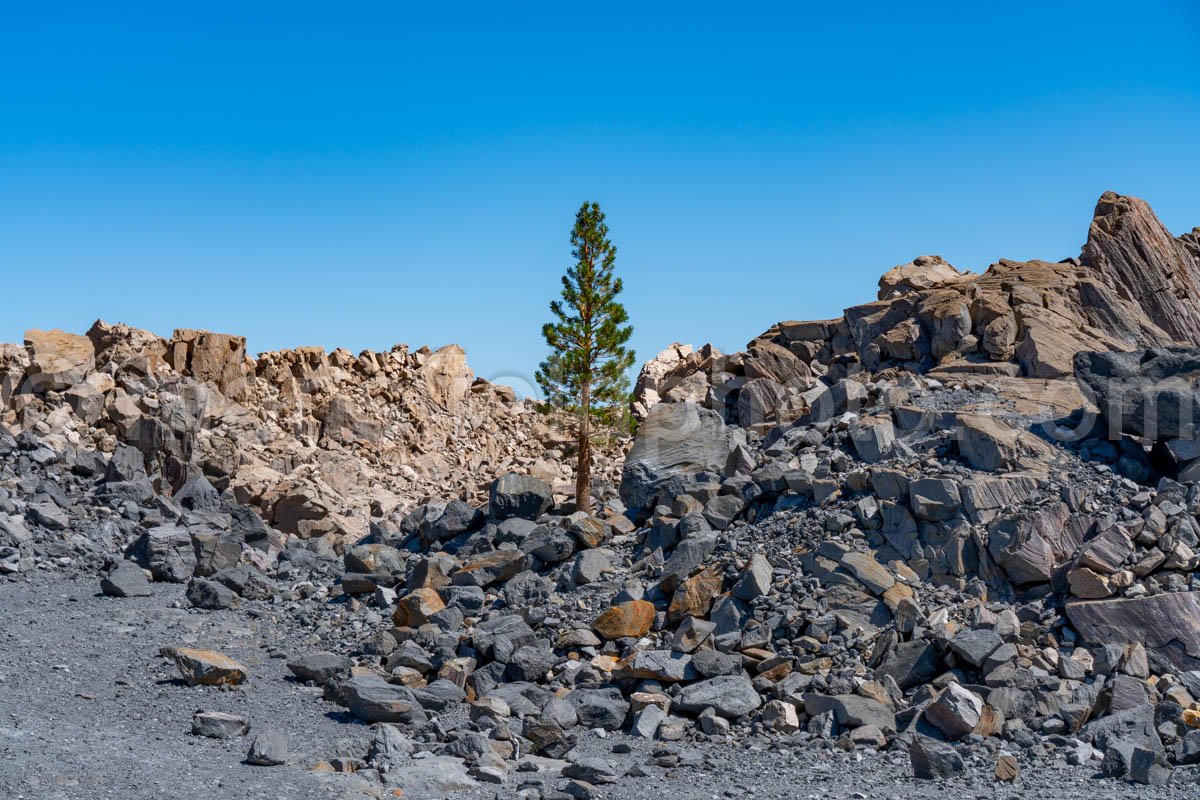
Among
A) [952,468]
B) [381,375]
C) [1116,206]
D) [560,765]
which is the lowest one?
[560,765]

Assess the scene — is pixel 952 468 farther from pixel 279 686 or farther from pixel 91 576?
pixel 91 576

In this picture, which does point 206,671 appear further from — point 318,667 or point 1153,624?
point 1153,624

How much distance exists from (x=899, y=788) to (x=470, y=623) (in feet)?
29.7

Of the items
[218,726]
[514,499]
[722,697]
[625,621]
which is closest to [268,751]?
[218,726]

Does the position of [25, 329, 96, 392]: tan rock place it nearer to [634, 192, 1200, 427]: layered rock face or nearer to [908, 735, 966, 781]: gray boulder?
[634, 192, 1200, 427]: layered rock face

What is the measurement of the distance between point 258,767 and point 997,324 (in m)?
21.9

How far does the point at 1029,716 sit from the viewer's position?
1352cm

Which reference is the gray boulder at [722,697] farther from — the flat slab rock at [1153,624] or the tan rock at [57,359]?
the tan rock at [57,359]

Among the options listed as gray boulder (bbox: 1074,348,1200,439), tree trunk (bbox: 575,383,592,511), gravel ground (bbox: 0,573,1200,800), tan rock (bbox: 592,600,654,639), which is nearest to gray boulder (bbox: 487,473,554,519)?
tree trunk (bbox: 575,383,592,511)

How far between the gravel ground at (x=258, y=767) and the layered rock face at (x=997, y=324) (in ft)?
46.4

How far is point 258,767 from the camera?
468 inches

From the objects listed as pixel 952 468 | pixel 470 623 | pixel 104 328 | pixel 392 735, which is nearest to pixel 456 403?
pixel 104 328

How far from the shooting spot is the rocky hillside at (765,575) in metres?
12.9

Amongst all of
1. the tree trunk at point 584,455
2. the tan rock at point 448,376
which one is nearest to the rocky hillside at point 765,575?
the tree trunk at point 584,455
